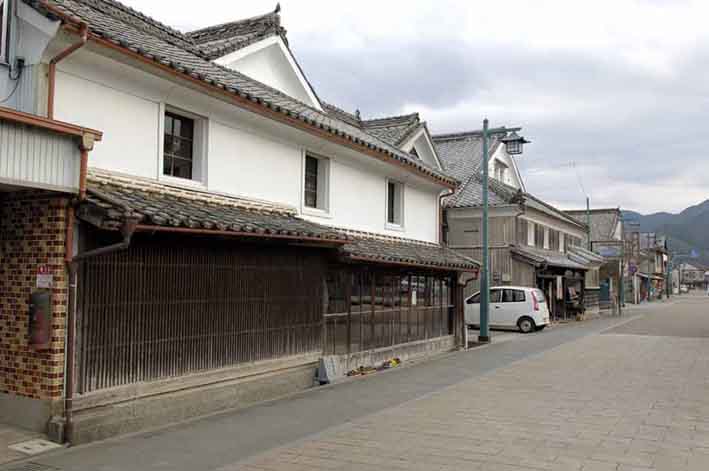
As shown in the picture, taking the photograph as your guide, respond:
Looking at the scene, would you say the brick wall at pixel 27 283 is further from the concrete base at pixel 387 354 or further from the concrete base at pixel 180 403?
the concrete base at pixel 387 354

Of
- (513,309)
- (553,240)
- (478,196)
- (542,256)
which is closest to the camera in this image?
(513,309)

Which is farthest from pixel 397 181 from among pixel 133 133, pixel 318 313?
pixel 133 133

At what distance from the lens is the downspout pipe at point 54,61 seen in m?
7.05

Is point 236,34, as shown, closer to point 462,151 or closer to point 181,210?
point 181,210

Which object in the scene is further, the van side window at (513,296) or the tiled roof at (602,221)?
the tiled roof at (602,221)

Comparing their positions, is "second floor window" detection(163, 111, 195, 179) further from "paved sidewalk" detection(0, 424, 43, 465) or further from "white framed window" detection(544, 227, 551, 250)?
"white framed window" detection(544, 227, 551, 250)

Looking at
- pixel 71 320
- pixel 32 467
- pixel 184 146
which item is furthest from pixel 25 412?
pixel 184 146

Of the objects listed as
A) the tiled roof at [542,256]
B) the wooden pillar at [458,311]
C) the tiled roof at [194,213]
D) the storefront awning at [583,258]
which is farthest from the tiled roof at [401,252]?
the storefront awning at [583,258]

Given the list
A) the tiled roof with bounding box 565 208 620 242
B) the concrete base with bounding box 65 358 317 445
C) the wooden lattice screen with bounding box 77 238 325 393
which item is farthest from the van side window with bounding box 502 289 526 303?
the tiled roof with bounding box 565 208 620 242

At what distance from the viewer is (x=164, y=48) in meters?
10.6

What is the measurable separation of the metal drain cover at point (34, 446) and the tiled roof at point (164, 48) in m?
4.61

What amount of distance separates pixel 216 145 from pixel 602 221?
5866 cm

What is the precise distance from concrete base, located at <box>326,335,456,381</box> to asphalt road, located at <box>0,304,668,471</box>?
17.9 inches

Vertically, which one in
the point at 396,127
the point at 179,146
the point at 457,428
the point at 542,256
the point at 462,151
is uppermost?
the point at 462,151
